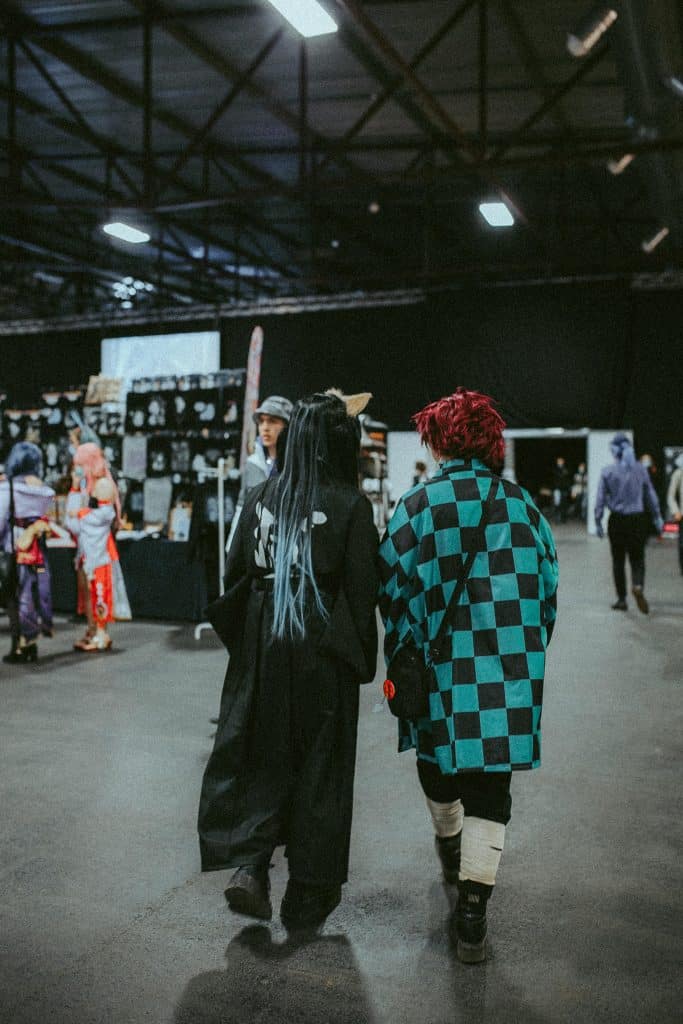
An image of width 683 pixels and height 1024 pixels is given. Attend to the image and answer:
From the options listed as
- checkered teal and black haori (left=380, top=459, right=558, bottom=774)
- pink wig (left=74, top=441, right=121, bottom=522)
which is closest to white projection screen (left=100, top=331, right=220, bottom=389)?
pink wig (left=74, top=441, right=121, bottom=522)

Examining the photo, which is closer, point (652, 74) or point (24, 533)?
point (24, 533)

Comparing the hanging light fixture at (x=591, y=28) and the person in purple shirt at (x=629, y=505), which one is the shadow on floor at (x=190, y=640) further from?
the hanging light fixture at (x=591, y=28)

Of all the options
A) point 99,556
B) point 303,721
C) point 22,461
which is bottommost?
point 303,721

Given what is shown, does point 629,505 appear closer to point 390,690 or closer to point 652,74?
point 652,74

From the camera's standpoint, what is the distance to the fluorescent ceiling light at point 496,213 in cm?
1118

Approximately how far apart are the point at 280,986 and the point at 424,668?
0.84 meters

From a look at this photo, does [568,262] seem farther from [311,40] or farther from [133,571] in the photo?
[133,571]

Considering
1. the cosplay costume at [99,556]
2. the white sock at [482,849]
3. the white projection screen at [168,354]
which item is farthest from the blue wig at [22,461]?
the white projection screen at [168,354]

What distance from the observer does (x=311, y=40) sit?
8.56m

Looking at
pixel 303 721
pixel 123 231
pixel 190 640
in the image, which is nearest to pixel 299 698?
pixel 303 721

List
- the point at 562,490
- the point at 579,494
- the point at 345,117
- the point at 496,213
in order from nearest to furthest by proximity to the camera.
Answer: the point at 345,117 → the point at 496,213 → the point at 562,490 → the point at 579,494

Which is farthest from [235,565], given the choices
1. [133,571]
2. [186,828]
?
Result: [133,571]

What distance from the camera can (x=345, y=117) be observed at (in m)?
10.6

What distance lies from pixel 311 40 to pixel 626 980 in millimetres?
8298
